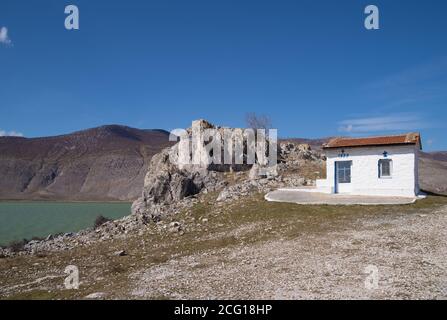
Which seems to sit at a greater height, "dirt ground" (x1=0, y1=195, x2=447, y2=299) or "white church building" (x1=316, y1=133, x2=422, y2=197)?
"white church building" (x1=316, y1=133, x2=422, y2=197)

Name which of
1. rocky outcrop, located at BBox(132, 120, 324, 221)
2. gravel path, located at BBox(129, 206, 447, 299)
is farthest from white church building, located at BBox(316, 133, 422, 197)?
gravel path, located at BBox(129, 206, 447, 299)

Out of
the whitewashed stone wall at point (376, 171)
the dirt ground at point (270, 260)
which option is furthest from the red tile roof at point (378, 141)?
the dirt ground at point (270, 260)

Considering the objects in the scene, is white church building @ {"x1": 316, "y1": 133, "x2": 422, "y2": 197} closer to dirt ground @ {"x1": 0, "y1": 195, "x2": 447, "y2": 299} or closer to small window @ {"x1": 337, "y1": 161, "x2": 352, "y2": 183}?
small window @ {"x1": 337, "y1": 161, "x2": 352, "y2": 183}

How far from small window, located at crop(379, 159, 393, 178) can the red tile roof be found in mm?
1225

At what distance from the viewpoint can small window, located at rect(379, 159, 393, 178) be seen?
29000mm

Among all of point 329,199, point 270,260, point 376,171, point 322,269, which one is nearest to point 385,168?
point 376,171

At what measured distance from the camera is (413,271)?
1230 cm

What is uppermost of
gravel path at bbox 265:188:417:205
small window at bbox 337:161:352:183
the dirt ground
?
small window at bbox 337:161:352:183

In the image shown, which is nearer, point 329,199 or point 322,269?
point 322,269

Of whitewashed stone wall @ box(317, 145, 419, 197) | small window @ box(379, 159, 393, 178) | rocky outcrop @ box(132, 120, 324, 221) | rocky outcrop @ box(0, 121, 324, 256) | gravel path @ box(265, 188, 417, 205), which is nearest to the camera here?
gravel path @ box(265, 188, 417, 205)

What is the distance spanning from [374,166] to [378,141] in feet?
6.21

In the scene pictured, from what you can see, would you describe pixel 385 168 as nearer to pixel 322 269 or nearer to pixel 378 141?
pixel 378 141

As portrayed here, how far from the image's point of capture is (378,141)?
29.9m
